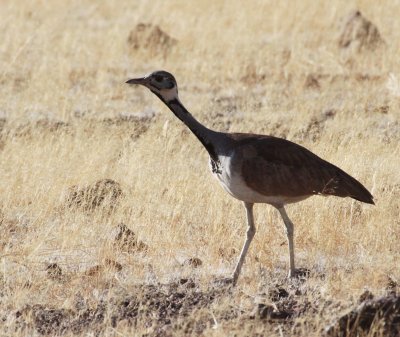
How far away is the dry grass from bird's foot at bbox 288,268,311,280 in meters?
0.07

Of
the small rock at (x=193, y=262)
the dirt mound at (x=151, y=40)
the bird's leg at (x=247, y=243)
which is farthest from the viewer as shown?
the dirt mound at (x=151, y=40)

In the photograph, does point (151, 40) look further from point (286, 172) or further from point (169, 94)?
point (286, 172)

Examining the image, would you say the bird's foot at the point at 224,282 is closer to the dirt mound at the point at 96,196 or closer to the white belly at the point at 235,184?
the white belly at the point at 235,184

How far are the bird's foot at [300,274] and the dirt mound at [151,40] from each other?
22.2 feet

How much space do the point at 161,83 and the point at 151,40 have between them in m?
6.58

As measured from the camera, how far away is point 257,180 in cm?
631

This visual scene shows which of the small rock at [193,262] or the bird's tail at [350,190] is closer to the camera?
the bird's tail at [350,190]

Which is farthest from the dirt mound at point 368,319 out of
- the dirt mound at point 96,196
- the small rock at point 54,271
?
the dirt mound at point 96,196

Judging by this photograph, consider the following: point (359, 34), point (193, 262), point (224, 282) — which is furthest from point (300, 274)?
point (359, 34)

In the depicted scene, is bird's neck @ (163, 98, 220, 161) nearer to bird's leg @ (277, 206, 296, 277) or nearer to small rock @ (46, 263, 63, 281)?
bird's leg @ (277, 206, 296, 277)

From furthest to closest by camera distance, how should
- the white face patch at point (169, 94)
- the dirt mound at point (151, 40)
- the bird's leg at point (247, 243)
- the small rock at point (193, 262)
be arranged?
the dirt mound at point (151, 40)
the small rock at point (193, 262)
the white face patch at point (169, 94)
the bird's leg at point (247, 243)

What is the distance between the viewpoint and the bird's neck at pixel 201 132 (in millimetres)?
6453

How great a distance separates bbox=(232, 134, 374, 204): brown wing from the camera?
6341 mm

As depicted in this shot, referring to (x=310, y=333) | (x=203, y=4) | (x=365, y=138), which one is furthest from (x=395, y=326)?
(x=203, y=4)
